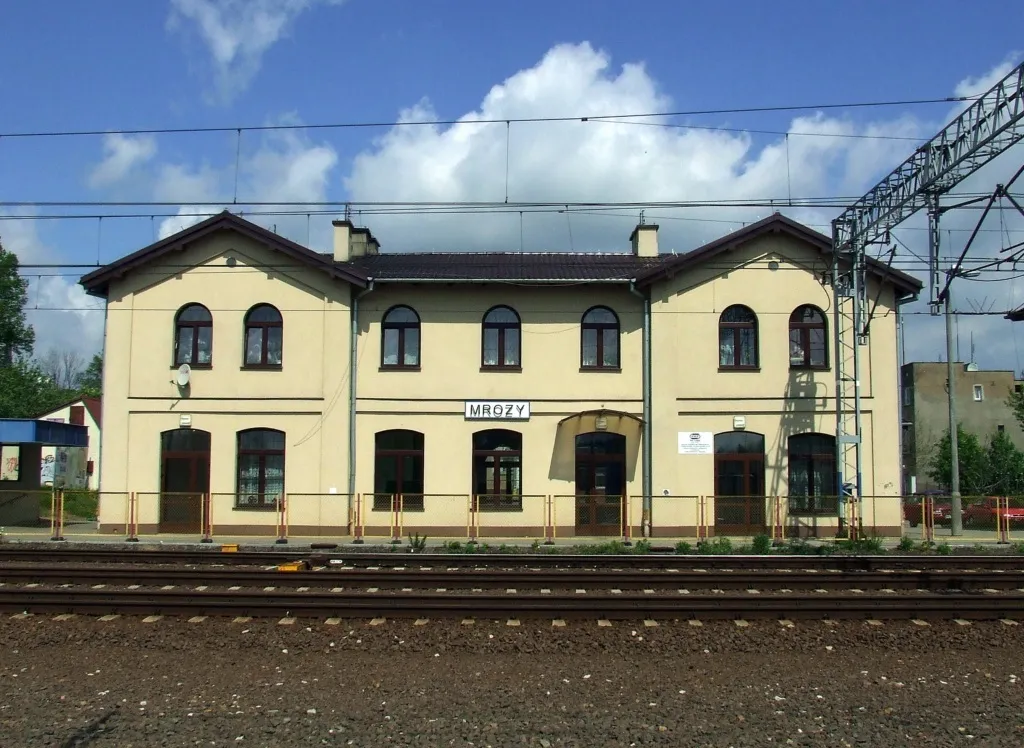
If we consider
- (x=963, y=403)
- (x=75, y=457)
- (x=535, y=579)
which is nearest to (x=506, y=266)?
(x=535, y=579)

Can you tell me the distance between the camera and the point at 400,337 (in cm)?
2555

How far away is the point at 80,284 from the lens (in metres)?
25.6

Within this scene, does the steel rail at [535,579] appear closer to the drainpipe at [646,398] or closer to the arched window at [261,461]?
the drainpipe at [646,398]

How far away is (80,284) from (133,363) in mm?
2706

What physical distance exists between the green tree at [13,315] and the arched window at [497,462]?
148 feet

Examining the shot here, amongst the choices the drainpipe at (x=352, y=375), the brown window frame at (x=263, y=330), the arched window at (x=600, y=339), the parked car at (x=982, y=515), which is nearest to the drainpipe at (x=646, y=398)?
the arched window at (x=600, y=339)

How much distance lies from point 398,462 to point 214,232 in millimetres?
8142

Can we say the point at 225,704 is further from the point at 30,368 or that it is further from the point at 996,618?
the point at 30,368

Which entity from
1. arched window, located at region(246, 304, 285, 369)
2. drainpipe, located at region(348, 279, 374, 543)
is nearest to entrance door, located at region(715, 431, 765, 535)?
drainpipe, located at region(348, 279, 374, 543)

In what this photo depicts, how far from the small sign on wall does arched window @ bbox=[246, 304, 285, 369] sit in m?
11.4

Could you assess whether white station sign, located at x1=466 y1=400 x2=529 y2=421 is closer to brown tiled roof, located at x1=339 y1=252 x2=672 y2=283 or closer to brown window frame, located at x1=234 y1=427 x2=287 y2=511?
brown tiled roof, located at x1=339 y1=252 x2=672 y2=283

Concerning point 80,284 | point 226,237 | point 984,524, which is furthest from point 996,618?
point 80,284

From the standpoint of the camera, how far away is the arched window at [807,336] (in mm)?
25344

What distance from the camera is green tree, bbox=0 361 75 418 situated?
64.8 metres
